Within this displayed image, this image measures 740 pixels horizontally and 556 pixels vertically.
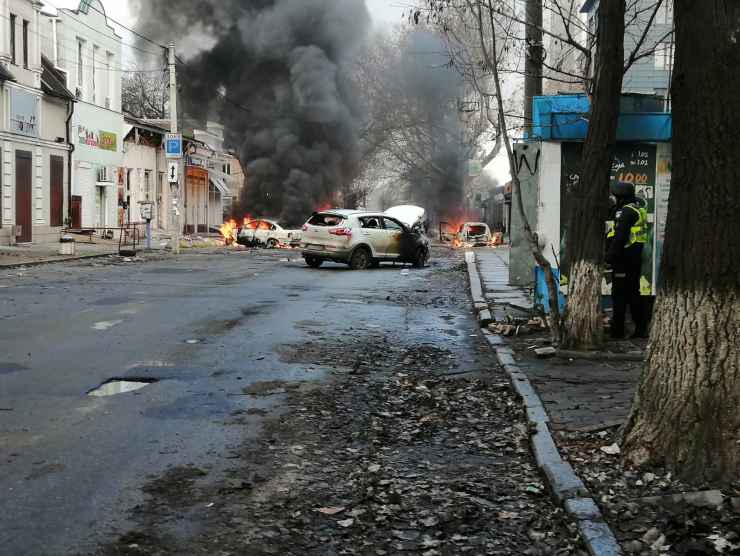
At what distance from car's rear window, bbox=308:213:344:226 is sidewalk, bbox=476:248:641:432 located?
1325 cm

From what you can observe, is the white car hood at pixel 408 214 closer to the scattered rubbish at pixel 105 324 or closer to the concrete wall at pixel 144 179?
the concrete wall at pixel 144 179

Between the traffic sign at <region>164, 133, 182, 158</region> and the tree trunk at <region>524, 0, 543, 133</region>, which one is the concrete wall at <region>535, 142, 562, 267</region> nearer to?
the tree trunk at <region>524, 0, 543, 133</region>

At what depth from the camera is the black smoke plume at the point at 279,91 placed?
45.5m

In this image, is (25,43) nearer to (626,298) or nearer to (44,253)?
(44,253)

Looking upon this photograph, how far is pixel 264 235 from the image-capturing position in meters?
38.4

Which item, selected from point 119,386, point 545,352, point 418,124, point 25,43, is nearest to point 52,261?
point 25,43

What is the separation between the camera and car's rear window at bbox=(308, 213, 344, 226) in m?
23.7

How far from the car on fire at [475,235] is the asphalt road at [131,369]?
2589 cm

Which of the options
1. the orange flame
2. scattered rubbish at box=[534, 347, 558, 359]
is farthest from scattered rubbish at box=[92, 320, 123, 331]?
the orange flame

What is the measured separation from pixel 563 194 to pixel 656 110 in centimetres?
170

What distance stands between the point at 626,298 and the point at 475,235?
111 feet

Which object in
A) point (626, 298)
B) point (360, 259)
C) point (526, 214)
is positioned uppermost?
point (526, 214)

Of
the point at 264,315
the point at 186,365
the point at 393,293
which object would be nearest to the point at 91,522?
the point at 186,365

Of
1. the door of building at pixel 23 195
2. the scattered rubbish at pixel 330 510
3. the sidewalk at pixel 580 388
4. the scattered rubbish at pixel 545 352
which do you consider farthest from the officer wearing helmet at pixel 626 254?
the door of building at pixel 23 195
